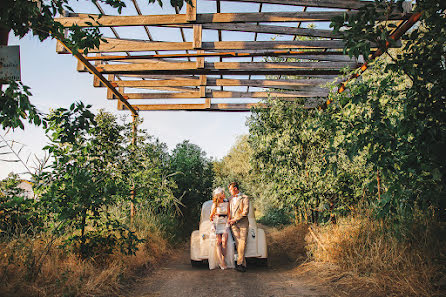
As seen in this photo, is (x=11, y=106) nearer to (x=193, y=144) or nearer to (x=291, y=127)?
(x=291, y=127)

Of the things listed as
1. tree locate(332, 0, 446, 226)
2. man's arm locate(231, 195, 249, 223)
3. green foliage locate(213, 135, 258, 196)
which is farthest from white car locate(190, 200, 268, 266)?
green foliage locate(213, 135, 258, 196)

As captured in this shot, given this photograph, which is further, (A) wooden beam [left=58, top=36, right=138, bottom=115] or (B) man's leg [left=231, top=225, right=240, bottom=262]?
(A) wooden beam [left=58, top=36, right=138, bottom=115]

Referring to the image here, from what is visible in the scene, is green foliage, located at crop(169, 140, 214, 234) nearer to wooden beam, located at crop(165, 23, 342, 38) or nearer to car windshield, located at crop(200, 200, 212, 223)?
car windshield, located at crop(200, 200, 212, 223)

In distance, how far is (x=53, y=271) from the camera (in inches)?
161

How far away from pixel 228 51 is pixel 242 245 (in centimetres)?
439

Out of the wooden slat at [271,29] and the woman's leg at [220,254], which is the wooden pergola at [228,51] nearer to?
the wooden slat at [271,29]

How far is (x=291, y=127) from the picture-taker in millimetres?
8422

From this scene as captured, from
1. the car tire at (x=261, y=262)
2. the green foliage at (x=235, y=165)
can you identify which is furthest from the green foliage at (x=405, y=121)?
the green foliage at (x=235, y=165)

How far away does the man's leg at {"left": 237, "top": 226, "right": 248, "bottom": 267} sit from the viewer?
6.21 meters

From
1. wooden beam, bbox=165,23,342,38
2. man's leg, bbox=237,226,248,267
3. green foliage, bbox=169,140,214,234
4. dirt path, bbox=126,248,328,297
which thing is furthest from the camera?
green foliage, bbox=169,140,214,234

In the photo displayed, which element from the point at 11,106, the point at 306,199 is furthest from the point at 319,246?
the point at 11,106

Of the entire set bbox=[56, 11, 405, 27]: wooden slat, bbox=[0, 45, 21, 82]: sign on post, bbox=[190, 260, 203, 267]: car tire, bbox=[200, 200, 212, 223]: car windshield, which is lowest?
bbox=[190, 260, 203, 267]: car tire

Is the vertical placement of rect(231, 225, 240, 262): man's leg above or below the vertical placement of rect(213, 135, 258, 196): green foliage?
below

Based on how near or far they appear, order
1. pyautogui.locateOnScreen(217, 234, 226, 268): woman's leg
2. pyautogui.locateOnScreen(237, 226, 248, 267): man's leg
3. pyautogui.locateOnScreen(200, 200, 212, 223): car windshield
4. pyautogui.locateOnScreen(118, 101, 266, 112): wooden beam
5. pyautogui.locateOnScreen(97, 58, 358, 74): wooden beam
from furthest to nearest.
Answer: pyautogui.locateOnScreen(118, 101, 266, 112): wooden beam → pyautogui.locateOnScreen(97, 58, 358, 74): wooden beam → pyautogui.locateOnScreen(200, 200, 212, 223): car windshield → pyautogui.locateOnScreen(217, 234, 226, 268): woman's leg → pyautogui.locateOnScreen(237, 226, 248, 267): man's leg
